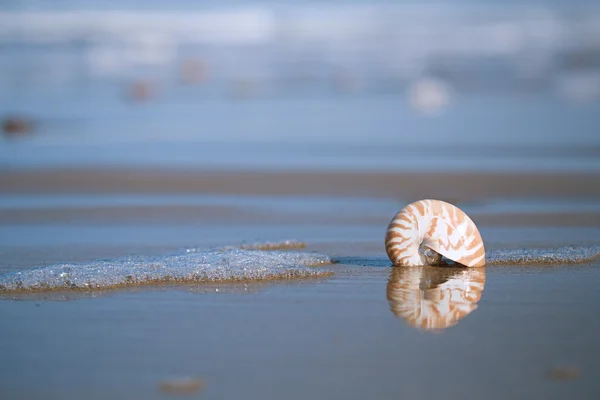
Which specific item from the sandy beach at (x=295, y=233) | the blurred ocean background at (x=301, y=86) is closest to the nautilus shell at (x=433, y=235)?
the sandy beach at (x=295, y=233)

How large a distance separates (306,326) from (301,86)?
1655 centimetres

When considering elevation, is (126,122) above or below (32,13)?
below

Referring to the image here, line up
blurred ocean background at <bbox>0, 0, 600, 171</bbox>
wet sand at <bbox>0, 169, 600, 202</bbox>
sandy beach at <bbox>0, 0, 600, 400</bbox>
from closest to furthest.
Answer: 1. sandy beach at <bbox>0, 0, 600, 400</bbox>
2. wet sand at <bbox>0, 169, 600, 202</bbox>
3. blurred ocean background at <bbox>0, 0, 600, 171</bbox>

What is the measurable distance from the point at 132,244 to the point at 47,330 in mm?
2402

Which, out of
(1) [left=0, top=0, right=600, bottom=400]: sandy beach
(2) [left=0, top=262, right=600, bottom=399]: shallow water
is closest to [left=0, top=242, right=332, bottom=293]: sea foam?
(1) [left=0, top=0, right=600, bottom=400]: sandy beach

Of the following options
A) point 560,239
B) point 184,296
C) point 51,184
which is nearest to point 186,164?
point 51,184

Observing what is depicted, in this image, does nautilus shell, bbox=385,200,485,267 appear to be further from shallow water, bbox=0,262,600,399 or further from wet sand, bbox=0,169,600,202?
wet sand, bbox=0,169,600,202

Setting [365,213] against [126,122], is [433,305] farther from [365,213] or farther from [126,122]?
[126,122]

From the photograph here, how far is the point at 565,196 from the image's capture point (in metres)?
8.34

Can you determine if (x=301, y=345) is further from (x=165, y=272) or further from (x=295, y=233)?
(x=295, y=233)

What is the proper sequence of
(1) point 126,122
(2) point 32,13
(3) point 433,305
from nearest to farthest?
(3) point 433,305
(1) point 126,122
(2) point 32,13

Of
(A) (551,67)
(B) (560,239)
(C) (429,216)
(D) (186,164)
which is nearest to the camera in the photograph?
(C) (429,216)

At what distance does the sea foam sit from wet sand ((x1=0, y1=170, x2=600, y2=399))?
0.13 metres

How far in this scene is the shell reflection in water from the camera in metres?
3.92
